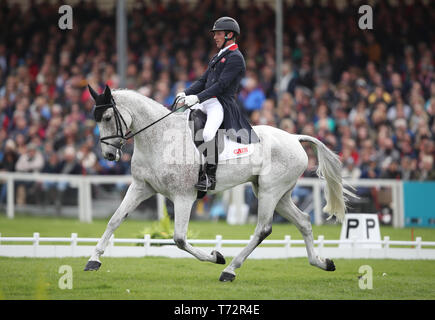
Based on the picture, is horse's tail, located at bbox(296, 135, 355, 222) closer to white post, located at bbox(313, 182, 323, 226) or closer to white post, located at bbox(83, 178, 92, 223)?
white post, located at bbox(313, 182, 323, 226)

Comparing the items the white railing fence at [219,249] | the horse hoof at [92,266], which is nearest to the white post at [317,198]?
the white railing fence at [219,249]

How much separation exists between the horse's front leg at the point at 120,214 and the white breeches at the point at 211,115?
86 cm

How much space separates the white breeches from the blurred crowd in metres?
8.05

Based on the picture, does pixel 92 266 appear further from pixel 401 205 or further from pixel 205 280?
pixel 401 205

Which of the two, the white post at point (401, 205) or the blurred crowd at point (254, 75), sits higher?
the blurred crowd at point (254, 75)

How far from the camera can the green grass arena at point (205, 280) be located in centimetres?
702

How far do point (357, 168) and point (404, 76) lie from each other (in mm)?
4089

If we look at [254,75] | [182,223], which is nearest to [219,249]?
[182,223]

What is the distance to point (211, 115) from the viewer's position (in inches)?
326

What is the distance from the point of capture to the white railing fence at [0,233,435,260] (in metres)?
9.80

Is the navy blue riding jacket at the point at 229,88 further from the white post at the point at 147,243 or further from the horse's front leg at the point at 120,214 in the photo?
the white post at the point at 147,243

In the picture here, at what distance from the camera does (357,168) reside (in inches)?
642

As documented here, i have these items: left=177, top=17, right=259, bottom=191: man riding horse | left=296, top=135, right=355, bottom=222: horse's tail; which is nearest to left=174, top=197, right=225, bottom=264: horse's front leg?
left=177, top=17, right=259, bottom=191: man riding horse
